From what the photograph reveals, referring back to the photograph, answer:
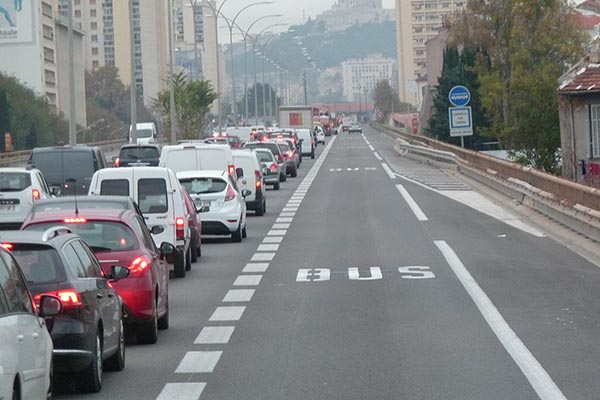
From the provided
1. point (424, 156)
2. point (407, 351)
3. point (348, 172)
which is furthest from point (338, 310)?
point (424, 156)

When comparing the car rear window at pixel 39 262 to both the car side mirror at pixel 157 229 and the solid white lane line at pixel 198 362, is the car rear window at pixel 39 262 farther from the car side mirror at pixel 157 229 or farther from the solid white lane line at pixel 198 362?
the car side mirror at pixel 157 229

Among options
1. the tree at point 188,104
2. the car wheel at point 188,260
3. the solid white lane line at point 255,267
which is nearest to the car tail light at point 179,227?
the car wheel at point 188,260

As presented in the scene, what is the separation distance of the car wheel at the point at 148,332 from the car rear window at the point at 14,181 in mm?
16219

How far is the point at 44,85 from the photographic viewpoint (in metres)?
156

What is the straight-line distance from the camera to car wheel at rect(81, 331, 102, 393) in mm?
11422

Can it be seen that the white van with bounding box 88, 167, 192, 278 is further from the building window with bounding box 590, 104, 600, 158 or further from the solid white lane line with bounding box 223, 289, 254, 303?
the building window with bounding box 590, 104, 600, 158

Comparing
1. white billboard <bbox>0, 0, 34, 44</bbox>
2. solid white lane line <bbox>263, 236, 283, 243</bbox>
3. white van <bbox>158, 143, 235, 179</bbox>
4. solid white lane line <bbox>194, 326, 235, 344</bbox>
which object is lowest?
solid white lane line <bbox>194, 326, 235, 344</bbox>

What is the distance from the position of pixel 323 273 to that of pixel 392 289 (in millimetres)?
2683

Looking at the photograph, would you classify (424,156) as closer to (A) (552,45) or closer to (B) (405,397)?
(A) (552,45)

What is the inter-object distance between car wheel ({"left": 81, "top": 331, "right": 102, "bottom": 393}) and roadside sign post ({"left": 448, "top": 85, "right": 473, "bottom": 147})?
41.1 meters

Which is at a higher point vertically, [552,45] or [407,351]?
[552,45]

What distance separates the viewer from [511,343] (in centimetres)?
1394

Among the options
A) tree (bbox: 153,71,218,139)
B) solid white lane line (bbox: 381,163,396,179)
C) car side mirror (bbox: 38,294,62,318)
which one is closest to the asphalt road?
car side mirror (bbox: 38,294,62,318)

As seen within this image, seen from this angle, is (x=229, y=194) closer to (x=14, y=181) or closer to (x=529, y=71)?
(x=14, y=181)
